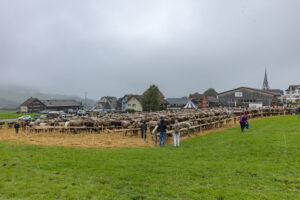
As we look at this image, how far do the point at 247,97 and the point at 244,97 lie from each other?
2.92ft

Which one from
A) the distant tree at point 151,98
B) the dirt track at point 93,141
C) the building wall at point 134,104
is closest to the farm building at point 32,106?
the building wall at point 134,104

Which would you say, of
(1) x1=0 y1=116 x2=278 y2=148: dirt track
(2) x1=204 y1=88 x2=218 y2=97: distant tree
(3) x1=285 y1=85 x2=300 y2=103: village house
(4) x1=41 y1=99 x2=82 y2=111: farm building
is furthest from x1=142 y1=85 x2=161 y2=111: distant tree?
(2) x1=204 y1=88 x2=218 y2=97: distant tree

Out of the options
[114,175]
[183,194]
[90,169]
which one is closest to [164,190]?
[183,194]

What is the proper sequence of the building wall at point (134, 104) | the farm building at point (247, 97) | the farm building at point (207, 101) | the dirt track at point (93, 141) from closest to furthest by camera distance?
1. the dirt track at point (93, 141)
2. the farm building at point (247, 97)
3. the farm building at point (207, 101)
4. the building wall at point (134, 104)

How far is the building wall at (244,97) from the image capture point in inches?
2478

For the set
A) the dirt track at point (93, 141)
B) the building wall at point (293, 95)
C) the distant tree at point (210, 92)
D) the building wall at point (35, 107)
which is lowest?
the dirt track at point (93, 141)

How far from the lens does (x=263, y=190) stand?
21.2ft

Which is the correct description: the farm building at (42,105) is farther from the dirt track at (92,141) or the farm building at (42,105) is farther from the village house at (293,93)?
the village house at (293,93)

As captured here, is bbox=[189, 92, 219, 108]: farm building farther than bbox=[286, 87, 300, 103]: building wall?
No

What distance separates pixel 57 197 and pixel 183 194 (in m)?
3.76

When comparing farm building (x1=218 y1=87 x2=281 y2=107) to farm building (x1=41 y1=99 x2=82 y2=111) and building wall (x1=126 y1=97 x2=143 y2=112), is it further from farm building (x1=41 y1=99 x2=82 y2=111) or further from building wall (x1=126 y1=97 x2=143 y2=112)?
farm building (x1=41 y1=99 x2=82 y2=111)

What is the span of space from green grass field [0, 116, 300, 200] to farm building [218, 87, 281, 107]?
58028 mm

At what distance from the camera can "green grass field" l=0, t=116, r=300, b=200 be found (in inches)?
246

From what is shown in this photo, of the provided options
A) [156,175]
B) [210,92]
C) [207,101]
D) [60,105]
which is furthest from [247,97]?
[210,92]
